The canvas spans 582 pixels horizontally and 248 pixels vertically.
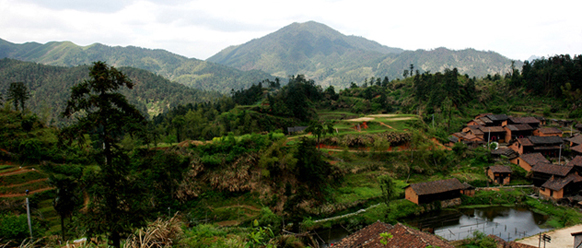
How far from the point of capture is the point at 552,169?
32250 mm

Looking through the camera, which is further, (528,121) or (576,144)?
(528,121)

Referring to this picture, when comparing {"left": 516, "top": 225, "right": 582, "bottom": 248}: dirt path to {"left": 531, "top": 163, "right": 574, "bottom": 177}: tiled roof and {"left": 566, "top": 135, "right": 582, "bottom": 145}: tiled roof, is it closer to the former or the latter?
{"left": 531, "top": 163, "right": 574, "bottom": 177}: tiled roof

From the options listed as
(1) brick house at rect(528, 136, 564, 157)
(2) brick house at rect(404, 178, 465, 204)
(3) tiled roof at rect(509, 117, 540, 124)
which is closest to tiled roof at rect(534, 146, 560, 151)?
(1) brick house at rect(528, 136, 564, 157)

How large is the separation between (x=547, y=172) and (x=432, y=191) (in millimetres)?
13908

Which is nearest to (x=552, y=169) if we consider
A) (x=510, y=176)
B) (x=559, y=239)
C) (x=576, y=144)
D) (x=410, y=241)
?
(x=510, y=176)

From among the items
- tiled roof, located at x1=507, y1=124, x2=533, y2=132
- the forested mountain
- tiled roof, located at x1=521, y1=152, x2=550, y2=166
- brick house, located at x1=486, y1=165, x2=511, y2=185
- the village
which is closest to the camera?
the village

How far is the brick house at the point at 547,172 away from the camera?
3138cm

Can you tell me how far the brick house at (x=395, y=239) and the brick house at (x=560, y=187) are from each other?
2154 centimetres

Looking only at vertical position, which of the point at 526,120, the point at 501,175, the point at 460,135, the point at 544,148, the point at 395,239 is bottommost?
the point at 501,175

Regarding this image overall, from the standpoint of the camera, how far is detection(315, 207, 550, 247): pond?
24.7 meters

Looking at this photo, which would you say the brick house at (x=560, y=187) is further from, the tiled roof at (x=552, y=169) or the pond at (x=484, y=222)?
the pond at (x=484, y=222)

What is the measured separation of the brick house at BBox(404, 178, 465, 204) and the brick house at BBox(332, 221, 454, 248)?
1268 centimetres

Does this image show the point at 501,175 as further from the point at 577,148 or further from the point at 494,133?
the point at 494,133

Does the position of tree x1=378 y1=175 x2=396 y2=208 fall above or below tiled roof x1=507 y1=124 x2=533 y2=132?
below
